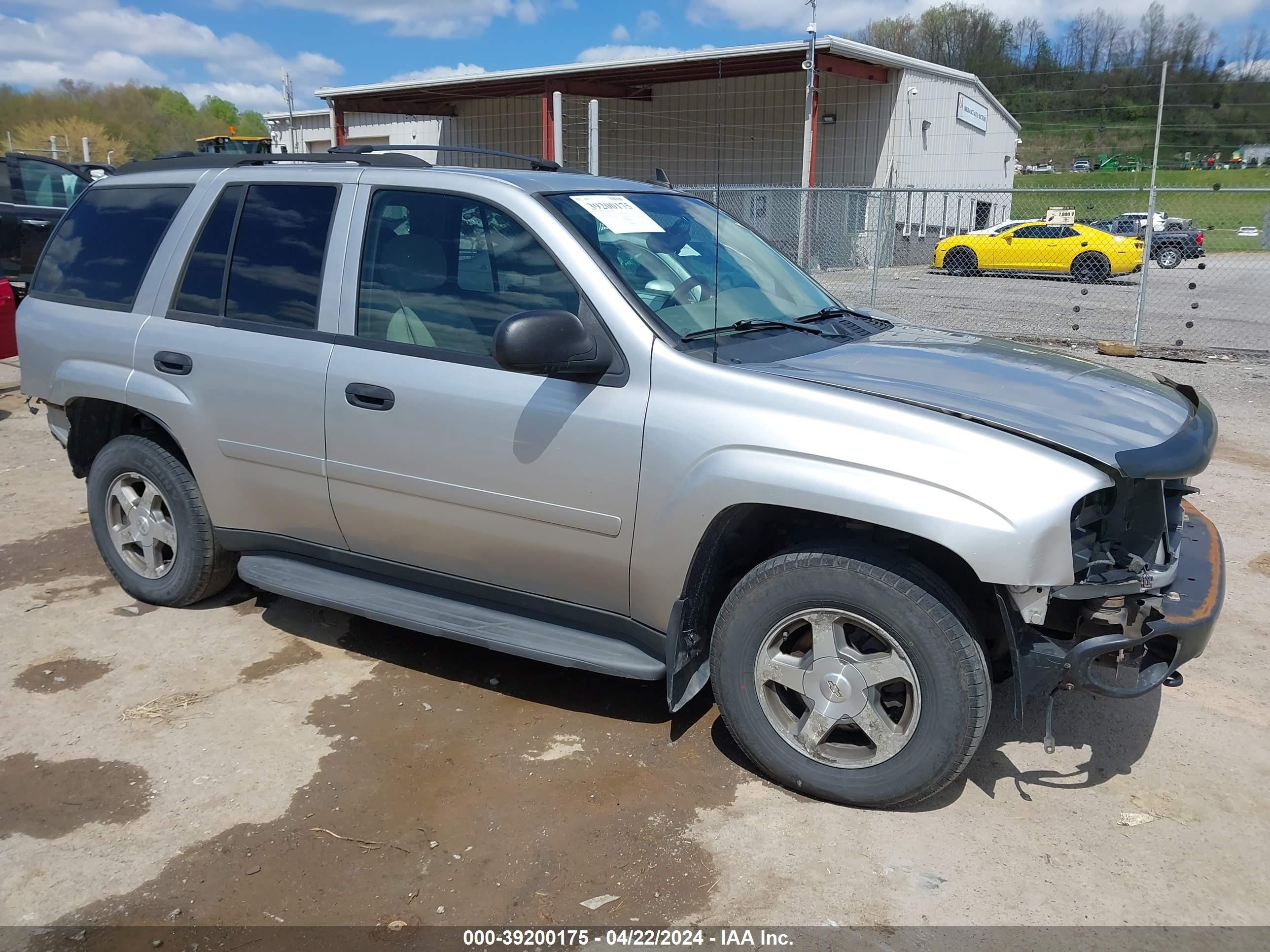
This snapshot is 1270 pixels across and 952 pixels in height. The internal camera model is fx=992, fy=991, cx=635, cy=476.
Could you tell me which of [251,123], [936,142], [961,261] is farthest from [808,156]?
[251,123]

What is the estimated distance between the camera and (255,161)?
430 centimetres

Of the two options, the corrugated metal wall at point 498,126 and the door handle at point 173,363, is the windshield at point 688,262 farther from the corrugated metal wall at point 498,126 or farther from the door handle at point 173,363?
the corrugated metal wall at point 498,126

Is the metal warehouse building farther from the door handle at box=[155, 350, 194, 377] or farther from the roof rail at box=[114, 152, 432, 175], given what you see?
the door handle at box=[155, 350, 194, 377]

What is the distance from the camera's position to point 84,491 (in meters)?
6.77

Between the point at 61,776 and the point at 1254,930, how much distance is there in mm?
3683

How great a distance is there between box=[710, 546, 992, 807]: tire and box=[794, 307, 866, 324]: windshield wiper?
3.91 ft

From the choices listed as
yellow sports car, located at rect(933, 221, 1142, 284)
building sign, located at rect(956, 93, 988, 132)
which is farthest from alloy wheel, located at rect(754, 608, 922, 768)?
building sign, located at rect(956, 93, 988, 132)

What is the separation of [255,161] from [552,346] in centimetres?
207

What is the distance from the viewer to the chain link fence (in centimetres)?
1473

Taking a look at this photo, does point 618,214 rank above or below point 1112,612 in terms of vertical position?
above

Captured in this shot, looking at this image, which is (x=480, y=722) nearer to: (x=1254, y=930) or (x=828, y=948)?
(x=828, y=948)

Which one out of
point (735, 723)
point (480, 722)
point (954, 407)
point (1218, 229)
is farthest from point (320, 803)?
point (1218, 229)

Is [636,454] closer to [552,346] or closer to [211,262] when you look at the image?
[552,346]

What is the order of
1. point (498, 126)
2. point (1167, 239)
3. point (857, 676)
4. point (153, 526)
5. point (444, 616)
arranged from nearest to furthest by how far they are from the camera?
point (857, 676), point (444, 616), point (153, 526), point (1167, 239), point (498, 126)
